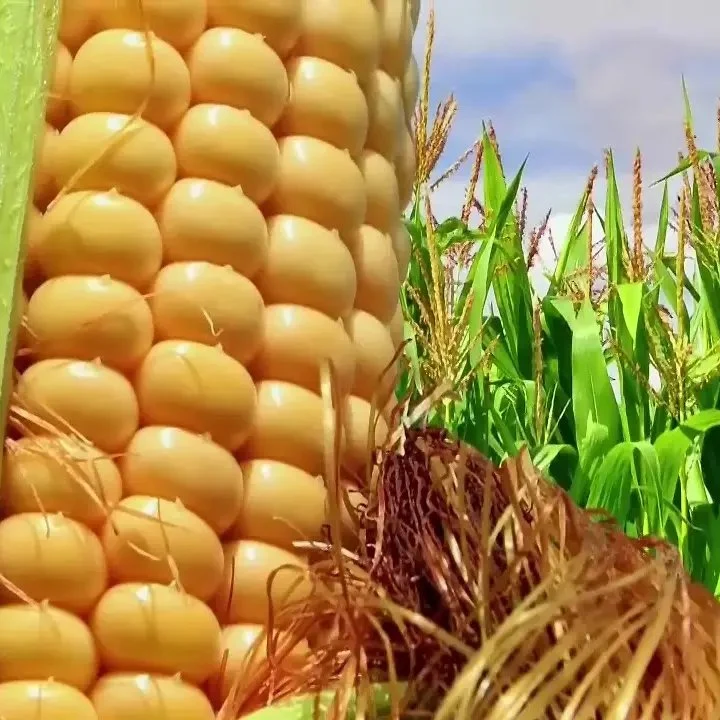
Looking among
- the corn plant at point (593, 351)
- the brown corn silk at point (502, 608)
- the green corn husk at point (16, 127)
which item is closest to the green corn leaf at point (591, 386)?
the corn plant at point (593, 351)

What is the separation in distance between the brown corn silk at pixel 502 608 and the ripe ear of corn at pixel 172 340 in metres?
0.03

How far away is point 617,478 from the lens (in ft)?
2.90

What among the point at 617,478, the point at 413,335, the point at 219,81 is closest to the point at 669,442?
the point at 617,478

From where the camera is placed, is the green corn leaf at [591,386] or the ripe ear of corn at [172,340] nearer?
the ripe ear of corn at [172,340]

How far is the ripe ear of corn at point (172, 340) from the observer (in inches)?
16.6

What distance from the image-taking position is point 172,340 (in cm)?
45

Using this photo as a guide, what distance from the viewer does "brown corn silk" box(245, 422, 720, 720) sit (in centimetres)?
38

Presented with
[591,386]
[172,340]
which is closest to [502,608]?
[172,340]

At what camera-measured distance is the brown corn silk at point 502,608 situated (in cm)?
38

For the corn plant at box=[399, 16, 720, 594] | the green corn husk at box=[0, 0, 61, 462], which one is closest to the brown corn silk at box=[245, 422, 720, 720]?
the green corn husk at box=[0, 0, 61, 462]

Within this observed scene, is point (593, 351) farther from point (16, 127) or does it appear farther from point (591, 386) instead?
point (16, 127)

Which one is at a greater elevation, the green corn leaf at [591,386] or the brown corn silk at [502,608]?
the green corn leaf at [591,386]

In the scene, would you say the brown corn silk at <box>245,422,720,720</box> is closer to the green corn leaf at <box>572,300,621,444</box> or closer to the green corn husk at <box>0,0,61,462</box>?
the green corn husk at <box>0,0,61,462</box>

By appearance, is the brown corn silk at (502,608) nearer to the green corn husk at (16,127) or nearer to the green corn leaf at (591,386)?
the green corn husk at (16,127)
